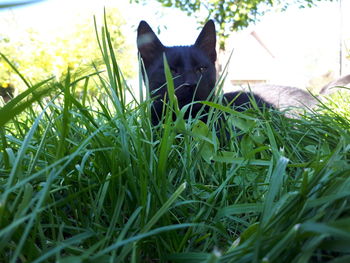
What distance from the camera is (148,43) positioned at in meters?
1.98

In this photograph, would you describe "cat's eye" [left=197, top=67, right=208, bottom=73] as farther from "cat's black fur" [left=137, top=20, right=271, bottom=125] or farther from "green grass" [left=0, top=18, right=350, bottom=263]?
→ "green grass" [left=0, top=18, right=350, bottom=263]

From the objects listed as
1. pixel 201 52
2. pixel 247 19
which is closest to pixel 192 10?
pixel 247 19

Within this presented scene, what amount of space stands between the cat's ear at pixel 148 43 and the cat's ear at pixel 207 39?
0.94 feet

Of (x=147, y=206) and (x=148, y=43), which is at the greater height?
(x=148, y=43)

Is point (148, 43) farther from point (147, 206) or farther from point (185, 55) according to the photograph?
point (147, 206)

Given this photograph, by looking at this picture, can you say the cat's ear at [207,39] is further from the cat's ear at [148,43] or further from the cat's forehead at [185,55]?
the cat's ear at [148,43]

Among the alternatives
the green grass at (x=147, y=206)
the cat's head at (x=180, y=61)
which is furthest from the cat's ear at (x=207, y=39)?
the green grass at (x=147, y=206)

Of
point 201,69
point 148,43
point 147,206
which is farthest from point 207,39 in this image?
point 147,206

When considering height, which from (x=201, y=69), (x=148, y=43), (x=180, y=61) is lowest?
(x=201, y=69)

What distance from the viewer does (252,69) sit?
18750 mm

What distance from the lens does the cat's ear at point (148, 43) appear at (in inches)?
77.4

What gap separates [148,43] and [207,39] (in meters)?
0.45

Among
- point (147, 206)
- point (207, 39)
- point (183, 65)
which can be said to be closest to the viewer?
point (147, 206)

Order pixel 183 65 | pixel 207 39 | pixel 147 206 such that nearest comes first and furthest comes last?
pixel 147 206 → pixel 183 65 → pixel 207 39
